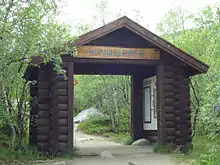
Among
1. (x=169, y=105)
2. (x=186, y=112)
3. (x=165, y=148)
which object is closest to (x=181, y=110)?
(x=186, y=112)

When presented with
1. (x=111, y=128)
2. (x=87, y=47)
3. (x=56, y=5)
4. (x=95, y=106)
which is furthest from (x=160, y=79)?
(x=95, y=106)

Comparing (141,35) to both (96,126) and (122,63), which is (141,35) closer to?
(122,63)

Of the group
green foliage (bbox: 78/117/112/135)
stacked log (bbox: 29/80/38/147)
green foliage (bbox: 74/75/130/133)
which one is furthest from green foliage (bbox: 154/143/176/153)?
green foliage (bbox: 78/117/112/135)

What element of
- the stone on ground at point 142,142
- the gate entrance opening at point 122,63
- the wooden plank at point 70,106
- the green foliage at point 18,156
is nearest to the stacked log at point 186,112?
the gate entrance opening at point 122,63

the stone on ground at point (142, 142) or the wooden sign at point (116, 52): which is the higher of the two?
the wooden sign at point (116, 52)

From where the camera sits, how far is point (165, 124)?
42.9 ft

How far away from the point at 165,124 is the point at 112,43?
3.40 meters

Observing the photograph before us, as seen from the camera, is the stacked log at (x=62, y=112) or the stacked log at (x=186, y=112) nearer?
the stacked log at (x=62, y=112)

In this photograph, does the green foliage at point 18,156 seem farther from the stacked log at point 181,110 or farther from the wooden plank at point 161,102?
the stacked log at point 181,110

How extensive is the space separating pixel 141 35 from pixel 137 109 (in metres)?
5.12

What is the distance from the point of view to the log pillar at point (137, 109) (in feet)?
55.6

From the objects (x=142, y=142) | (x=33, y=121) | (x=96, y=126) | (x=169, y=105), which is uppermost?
(x=169, y=105)

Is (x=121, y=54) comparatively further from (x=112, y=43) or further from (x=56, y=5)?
(x=56, y=5)

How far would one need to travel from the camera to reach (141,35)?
A: 12.7m
